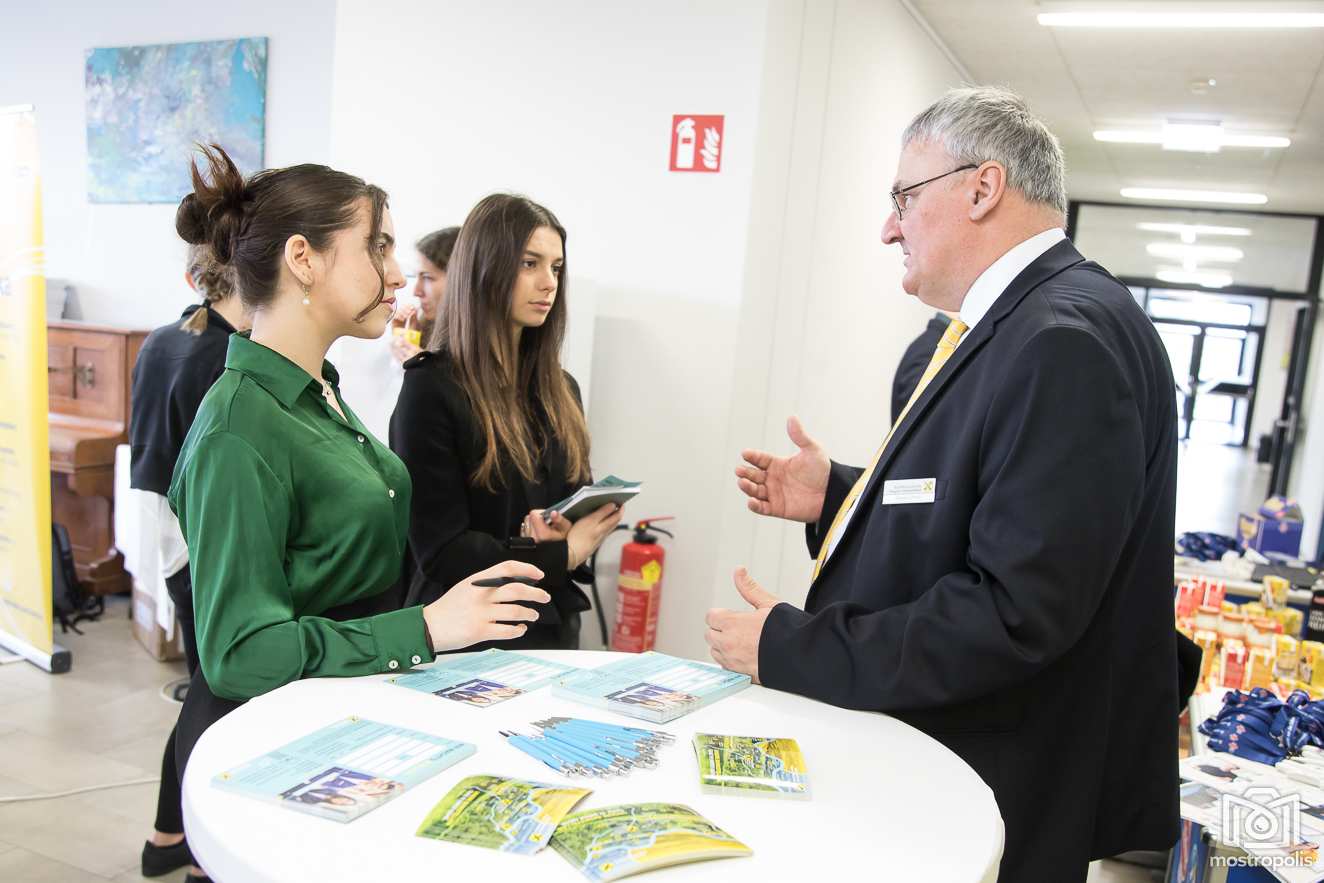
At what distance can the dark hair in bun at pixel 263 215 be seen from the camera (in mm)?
1652

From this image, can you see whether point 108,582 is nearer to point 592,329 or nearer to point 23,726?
point 23,726

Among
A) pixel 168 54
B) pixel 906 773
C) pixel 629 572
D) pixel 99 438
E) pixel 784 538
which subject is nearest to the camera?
pixel 906 773

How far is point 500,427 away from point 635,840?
145 centimetres

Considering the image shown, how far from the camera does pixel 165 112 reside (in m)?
5.98

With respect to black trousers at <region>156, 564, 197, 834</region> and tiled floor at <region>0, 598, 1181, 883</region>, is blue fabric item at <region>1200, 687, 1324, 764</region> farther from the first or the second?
black trousers at <region>156, 564, 197, 834</region>

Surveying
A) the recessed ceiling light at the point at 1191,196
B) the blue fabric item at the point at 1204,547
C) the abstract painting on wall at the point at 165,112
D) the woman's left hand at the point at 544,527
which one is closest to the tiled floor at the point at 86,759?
the woman's left hand at the point at 544,527

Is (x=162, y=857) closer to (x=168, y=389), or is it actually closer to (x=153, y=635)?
(x=168, y=389)

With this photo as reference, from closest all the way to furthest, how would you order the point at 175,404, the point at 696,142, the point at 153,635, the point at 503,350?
the point at 503,350, the point at 175,404, the point at 696,142, the point at 153,635

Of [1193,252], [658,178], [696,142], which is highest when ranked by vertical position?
[1193,252]

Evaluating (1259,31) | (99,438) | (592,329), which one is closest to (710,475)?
(592,329)

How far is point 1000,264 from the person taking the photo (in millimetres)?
1600

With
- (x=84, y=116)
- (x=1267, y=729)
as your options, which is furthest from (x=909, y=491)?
(x=84, y=116)

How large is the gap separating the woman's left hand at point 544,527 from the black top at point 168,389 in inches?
50.3

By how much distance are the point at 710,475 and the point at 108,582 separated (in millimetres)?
3424
